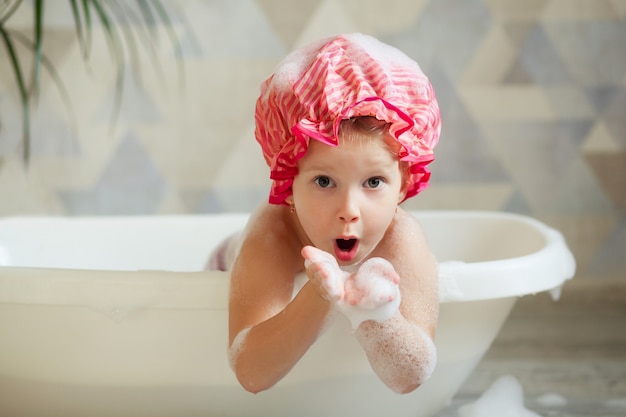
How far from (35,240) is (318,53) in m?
1.08

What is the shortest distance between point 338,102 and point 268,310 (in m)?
0.33

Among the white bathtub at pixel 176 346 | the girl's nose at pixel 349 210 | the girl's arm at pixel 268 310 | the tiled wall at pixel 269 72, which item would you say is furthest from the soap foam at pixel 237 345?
the tiled wall at pixel 269 72

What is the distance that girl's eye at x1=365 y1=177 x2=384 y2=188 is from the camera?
1.19 metres

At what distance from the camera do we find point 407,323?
1.21 metres

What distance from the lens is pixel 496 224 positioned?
1954mm

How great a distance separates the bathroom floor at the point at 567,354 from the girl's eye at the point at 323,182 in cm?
72

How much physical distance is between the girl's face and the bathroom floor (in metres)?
0.66

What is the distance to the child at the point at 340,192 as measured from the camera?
1.14m

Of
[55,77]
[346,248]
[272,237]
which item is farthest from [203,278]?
[55,77]

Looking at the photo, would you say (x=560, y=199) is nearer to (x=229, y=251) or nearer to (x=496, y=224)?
(x=496, y=224)

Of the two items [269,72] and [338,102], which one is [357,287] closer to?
[338,102]

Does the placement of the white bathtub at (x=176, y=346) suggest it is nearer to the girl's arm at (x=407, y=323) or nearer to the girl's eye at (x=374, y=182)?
the girl's arm at (x=407, y=323)

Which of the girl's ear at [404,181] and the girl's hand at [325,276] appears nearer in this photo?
the girl's hand at [325,276]

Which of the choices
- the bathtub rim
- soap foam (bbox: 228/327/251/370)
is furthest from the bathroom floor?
soap foam (bbox: 228/327/251/370)
